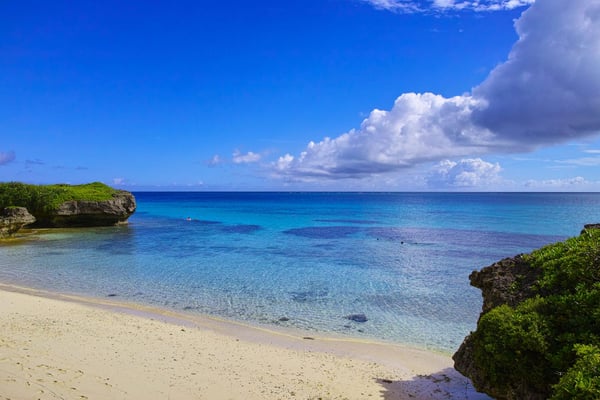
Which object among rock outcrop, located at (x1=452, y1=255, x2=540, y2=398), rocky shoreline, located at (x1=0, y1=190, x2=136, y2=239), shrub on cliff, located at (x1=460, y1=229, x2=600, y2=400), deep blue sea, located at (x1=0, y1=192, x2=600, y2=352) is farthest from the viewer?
rocky shoreline, located at (x1=0, y1=190, x2=136, y2=239)

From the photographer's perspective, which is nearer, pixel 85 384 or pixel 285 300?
pixel 85 384

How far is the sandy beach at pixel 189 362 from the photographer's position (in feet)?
27.7

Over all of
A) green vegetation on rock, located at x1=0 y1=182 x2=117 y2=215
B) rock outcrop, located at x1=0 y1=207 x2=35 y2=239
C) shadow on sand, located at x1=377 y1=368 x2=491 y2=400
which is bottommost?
shadow on sand, located at x1=377 y1=368 x2=491 y2=400

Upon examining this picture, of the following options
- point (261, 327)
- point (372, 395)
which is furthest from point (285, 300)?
point (372, 395)

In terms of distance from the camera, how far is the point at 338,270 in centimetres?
2436

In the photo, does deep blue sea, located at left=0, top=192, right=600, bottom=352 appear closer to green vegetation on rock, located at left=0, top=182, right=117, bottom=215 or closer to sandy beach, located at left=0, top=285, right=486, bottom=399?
sandy beach, located at left=0, top=285, right=486, bottom=399

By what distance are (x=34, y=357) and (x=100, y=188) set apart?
4604 centimetres

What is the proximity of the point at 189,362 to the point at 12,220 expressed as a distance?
35.9 metres

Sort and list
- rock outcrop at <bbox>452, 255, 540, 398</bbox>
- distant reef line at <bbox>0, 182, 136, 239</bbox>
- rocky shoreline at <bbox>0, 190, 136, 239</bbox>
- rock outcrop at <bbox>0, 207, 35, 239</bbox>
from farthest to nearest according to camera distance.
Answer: rocky shoreline at <bbox>0, 190, 136, 239</bbox> < distant reef line at <bbox>0, 182, 136, 239</bbox> < rock outcrop at <bbox>0, 207, 35, 239</bbox> < rock outcrop at <bbox>452, 255, 540, 398</bbox>

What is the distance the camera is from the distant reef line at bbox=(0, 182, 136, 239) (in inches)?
1686

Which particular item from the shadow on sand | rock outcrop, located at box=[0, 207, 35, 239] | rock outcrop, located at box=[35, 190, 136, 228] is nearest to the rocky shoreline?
rock outcrop, located at box=[35, 190, 136, 228]

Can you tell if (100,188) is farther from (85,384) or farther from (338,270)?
(85,384)

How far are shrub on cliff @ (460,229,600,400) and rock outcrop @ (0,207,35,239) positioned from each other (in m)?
42.2

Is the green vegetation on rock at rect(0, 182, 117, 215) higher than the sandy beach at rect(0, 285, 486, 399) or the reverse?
higher
